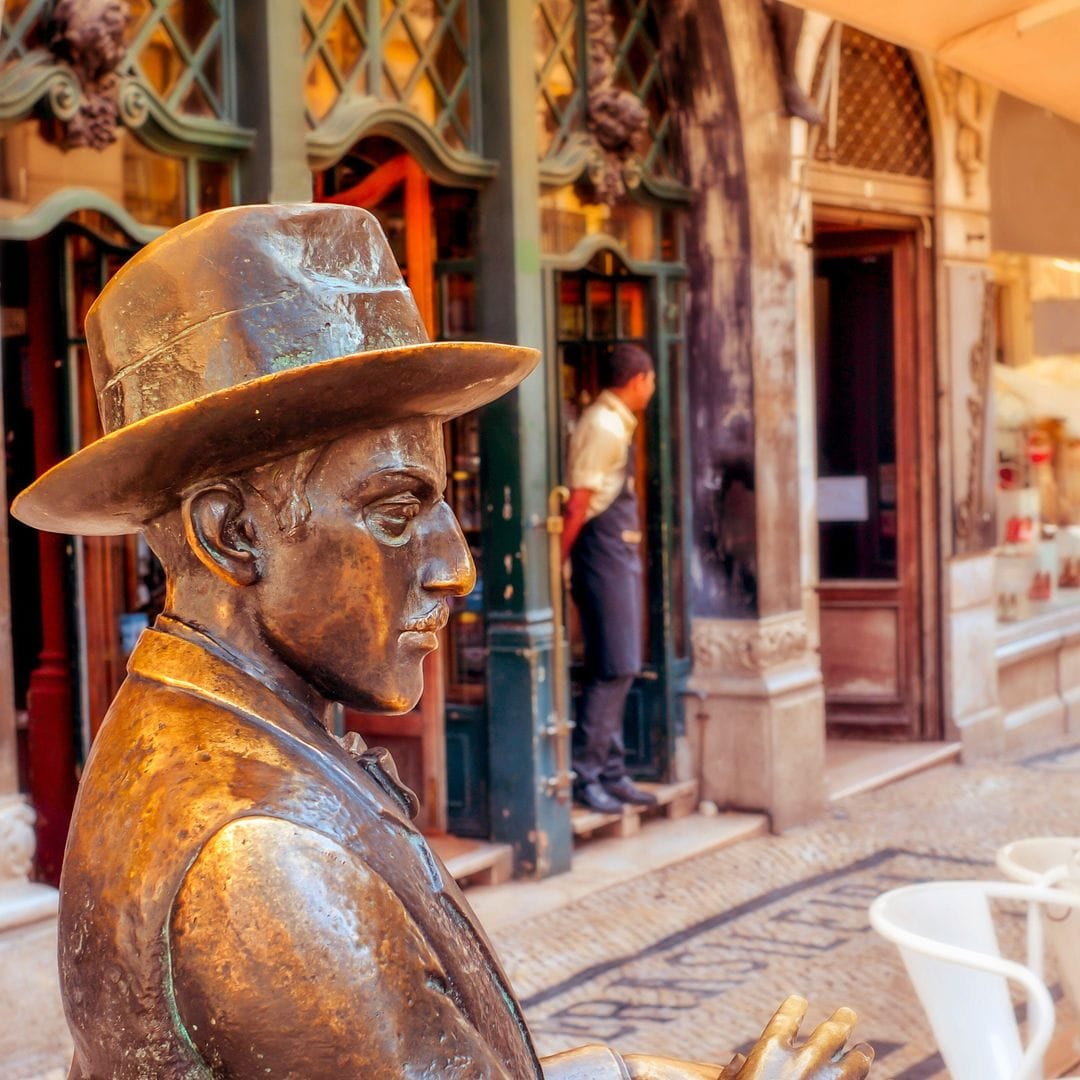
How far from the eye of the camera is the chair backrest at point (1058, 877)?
12.5 ft

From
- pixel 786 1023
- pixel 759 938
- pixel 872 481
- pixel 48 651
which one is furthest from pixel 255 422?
pixel 872 481

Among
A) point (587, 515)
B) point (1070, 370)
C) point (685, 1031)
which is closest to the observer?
point (685, 1031)

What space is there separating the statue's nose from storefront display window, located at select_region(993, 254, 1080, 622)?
9.01 meters

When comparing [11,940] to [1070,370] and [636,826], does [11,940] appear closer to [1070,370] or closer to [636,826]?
[636,826]

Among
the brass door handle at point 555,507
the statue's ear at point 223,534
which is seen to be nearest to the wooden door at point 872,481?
the brass door handle at point 555,507

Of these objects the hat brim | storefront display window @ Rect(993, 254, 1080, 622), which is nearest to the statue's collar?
the hat brim

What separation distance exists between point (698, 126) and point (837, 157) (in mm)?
1408

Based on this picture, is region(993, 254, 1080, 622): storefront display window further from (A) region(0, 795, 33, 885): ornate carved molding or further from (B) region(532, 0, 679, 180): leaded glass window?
(A) region(0, 795, 33, 885): ornate carved molding

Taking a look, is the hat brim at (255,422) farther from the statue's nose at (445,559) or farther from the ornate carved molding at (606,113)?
the ornate carved molding at (606,113)

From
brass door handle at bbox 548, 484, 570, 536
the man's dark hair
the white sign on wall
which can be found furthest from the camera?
the white sign on wall

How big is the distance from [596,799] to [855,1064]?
5884 millimetres

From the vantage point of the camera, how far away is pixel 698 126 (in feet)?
26.1

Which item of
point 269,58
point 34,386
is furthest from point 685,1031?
point 269,58

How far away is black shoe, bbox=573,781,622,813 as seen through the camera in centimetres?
748
